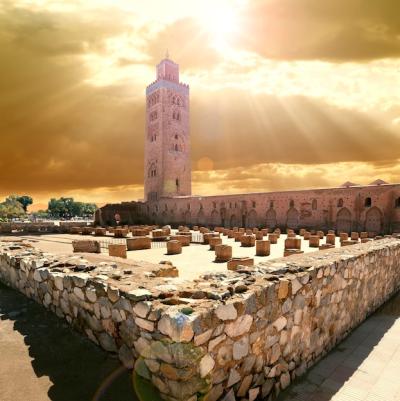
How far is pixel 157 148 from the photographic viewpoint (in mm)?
50906

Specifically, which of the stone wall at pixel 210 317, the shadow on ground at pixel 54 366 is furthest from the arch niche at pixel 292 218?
the shadow on ground at pixel 54 366

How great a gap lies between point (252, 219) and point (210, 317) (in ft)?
98.9

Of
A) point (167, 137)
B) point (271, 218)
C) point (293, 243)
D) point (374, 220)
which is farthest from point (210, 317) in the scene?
point (167, 137)

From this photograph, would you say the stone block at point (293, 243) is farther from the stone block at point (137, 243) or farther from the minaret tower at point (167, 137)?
the minaret tower at point (167, 137)

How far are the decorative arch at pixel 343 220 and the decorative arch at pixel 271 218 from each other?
6001mm

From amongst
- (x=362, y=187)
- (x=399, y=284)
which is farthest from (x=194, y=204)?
(x=399, y=284)

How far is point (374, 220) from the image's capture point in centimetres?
2428

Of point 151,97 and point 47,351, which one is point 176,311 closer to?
point 47,351

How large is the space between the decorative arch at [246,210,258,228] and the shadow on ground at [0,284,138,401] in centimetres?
2871

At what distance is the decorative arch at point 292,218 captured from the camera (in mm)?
28516

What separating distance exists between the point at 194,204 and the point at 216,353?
1428 inches

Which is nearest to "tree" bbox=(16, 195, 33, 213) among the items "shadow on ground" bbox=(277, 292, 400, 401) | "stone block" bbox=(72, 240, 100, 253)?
"stone block" bbox=(72, 240, 100, 253)

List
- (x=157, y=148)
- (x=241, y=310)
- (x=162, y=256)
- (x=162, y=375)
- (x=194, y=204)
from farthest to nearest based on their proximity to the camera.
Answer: (x=157, y=148) → (x=194, y=204) → (x=162, y=256) → (x=241, y=310) → (x=162, y=375)

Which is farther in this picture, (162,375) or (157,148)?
(157,148)
